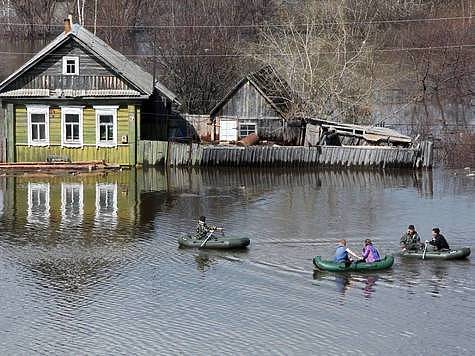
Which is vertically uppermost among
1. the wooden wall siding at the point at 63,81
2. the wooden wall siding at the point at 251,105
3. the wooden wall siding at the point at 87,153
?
the wooden wall siding at the point at 63,81

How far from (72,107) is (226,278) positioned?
29.7m

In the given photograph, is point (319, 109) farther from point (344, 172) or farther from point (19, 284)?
point (19, 284)

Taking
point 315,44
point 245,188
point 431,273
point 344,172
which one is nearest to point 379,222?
point 431,273

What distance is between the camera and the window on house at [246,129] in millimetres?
57875

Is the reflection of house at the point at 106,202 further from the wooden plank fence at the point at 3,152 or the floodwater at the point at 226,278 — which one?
the wooden plank fence at the point at 3,152

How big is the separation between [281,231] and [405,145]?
23819mm

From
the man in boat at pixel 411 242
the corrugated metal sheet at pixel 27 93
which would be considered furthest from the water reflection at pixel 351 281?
the corrugated metal sheet at pixel 27 93

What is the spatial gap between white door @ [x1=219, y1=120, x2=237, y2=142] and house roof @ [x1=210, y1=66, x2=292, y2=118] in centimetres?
109

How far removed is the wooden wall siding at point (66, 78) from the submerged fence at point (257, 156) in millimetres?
4283

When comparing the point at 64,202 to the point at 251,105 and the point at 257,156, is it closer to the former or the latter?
the point at 257,156

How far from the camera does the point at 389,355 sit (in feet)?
59.6

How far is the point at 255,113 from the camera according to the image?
57.7 meters

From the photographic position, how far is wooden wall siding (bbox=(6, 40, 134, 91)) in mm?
51031

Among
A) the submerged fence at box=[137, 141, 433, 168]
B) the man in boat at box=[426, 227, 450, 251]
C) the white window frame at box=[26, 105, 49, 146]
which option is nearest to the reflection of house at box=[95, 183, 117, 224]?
the submerged fence at box=[137, 141, 433, 168]
